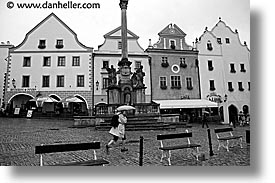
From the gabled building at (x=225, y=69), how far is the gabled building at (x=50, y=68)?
1813mm

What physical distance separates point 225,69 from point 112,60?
74.4 inches

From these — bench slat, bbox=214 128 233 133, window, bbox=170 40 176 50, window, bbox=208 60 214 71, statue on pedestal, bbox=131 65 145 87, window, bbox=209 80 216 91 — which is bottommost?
bench slat, bbox=214 128 233 133

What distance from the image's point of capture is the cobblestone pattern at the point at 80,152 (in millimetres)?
3283


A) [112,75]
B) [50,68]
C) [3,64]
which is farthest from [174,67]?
[3,64]

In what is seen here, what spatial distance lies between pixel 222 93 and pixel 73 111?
7.32 ft

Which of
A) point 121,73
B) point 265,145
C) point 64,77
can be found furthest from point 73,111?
point 265,145

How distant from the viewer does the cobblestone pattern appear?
3.28 meters

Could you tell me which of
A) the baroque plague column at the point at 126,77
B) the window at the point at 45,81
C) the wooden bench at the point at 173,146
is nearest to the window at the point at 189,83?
the baroque plague column at the point at 126,77

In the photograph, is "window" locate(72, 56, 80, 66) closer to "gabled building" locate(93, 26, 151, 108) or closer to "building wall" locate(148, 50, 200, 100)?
"gabled building" locate(93, 26, 151, 108)

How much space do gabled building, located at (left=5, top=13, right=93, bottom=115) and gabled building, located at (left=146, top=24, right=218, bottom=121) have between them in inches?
43.4

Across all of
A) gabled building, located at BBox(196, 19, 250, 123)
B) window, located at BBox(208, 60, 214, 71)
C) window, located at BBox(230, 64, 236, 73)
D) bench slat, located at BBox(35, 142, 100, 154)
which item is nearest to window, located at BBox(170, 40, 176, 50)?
gabled building, located at BBox(196, 19, 250, 123)

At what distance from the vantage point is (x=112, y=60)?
15.9 ft

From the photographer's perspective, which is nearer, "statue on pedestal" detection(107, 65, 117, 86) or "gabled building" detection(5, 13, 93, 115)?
"gabled building" detection(5, 13, 93, 115)

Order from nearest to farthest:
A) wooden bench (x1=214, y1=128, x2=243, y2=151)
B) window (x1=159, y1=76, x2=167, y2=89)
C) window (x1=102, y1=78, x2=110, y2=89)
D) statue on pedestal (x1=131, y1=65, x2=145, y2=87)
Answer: wooden bench (x1=214, y1=128, x2=243, y2=151), window (x1=159, y1=76, x2=167, y2=89), window (x1=102, y1=78, x2=110, y2=89), statue on pedestal (x1=131, y1=65, x2=145, y2=87)
